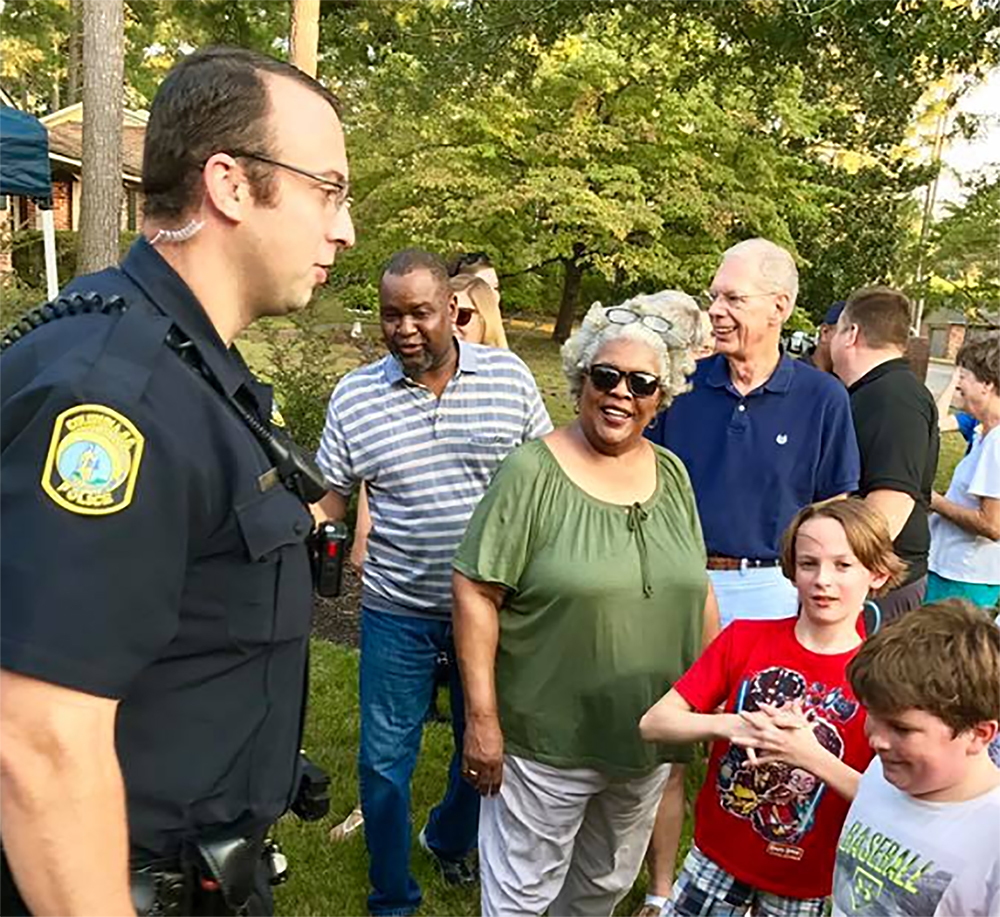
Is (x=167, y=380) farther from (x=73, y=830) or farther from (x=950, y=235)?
(x=950, y=235)

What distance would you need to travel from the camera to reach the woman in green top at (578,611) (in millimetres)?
2410

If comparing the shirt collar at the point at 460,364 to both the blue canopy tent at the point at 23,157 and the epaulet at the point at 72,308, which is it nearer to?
the epaulet at the point at 72,308

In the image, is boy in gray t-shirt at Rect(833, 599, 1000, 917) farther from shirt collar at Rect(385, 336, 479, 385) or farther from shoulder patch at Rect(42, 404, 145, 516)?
shirt collar at Rect(385, 336, 479, 385)

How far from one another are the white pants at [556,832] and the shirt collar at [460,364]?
1.29m

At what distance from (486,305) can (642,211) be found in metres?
12.3

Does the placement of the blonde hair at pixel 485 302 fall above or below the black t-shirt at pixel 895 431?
above

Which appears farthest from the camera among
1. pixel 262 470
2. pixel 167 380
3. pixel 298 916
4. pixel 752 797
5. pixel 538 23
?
pixel 538 23

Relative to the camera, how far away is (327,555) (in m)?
1.79

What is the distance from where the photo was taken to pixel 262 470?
1.37 metres

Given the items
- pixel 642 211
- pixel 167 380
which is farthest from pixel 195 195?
pixel 642 211

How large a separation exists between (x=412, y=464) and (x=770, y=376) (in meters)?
1.26

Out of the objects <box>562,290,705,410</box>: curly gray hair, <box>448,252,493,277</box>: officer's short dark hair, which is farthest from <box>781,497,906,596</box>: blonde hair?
<box>448,252,493,277</box>: officer's short dark hair

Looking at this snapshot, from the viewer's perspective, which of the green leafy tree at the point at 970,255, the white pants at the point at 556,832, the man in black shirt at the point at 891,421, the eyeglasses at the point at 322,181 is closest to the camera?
the eyeglasses at the point at 322,181

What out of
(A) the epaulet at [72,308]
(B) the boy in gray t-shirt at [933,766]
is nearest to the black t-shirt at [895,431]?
(B) the boy in gray t-shirt at [933,766]
